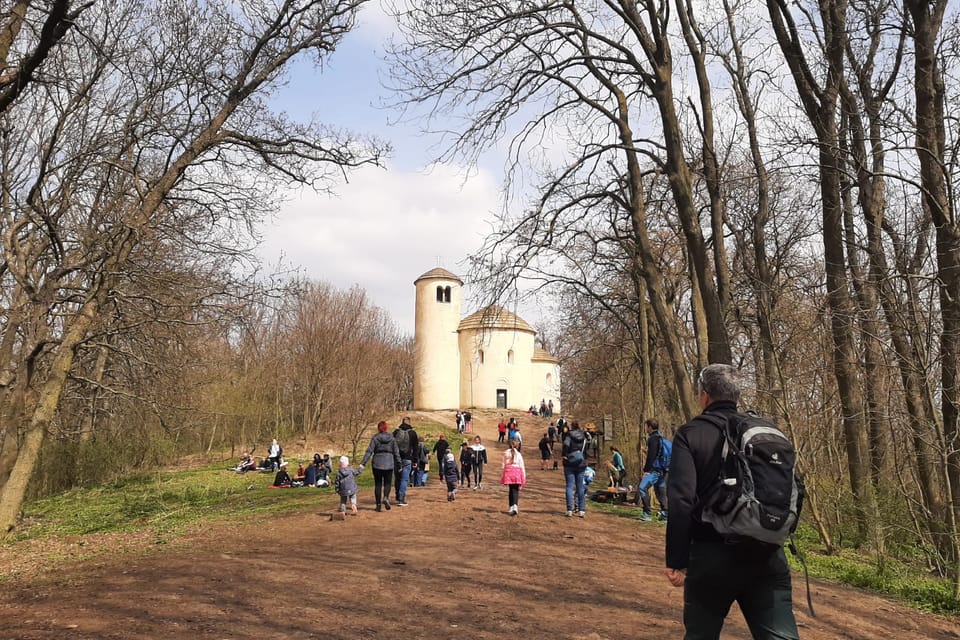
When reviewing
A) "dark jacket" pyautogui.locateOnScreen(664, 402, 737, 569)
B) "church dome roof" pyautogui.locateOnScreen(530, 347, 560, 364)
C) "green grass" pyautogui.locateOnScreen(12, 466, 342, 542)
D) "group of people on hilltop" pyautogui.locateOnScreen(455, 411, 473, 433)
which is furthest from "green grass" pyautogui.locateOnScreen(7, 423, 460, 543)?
"church dome roof" pyautogui.locateOnScreen(530, 347, 560, 364)

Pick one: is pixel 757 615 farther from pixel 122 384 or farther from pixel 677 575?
pixel 122 384

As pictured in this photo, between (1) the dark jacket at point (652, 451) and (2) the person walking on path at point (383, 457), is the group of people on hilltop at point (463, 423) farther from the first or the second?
(1) the dark jacket at point (652, 451)

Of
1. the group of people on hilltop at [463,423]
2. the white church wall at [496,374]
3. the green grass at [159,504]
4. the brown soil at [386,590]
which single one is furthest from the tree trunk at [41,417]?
the white church wall at [496,374]

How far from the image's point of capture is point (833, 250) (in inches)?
486

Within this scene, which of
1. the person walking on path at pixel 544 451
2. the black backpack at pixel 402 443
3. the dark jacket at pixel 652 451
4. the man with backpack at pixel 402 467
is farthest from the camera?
the person walking on path at pixel 544 451

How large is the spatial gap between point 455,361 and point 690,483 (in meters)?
58.0

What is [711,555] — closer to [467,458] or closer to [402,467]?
[402,467]

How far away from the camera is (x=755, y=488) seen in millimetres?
3693

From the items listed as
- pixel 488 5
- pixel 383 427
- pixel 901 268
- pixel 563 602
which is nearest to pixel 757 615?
pixel 563 602

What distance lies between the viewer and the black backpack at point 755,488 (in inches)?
141

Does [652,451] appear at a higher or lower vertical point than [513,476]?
higher

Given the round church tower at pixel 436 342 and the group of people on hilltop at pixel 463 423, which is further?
the round church tower at pixel 436 342

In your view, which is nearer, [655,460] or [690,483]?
[690,483]

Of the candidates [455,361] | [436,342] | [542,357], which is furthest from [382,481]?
[542,357]
